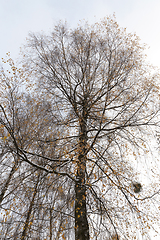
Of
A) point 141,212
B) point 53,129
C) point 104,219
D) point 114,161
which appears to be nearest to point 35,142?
point 53,129

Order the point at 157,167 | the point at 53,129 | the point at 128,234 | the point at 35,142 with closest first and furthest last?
the point at 128,234 → the point at 157,167 → the point at 35,142 → the point at 53,129

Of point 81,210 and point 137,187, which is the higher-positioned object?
point 137,187

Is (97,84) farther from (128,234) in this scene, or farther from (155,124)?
(128,234)

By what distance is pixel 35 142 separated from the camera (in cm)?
374

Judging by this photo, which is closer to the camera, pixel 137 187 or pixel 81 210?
pixel 81 210

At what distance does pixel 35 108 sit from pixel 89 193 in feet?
11.0

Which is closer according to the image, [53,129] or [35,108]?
[53,129]

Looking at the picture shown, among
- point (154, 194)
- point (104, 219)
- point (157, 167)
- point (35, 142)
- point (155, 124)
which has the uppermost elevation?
point (155, 124)

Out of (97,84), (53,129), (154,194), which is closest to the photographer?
(154,194)

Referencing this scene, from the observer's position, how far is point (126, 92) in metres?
4.78

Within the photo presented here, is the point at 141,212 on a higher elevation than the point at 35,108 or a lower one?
lower

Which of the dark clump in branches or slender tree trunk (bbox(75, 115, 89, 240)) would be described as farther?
the dark clump in branches

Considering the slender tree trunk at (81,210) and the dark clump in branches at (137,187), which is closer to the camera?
the slender tree trunk at (81,210)

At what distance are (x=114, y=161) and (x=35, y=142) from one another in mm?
2150
